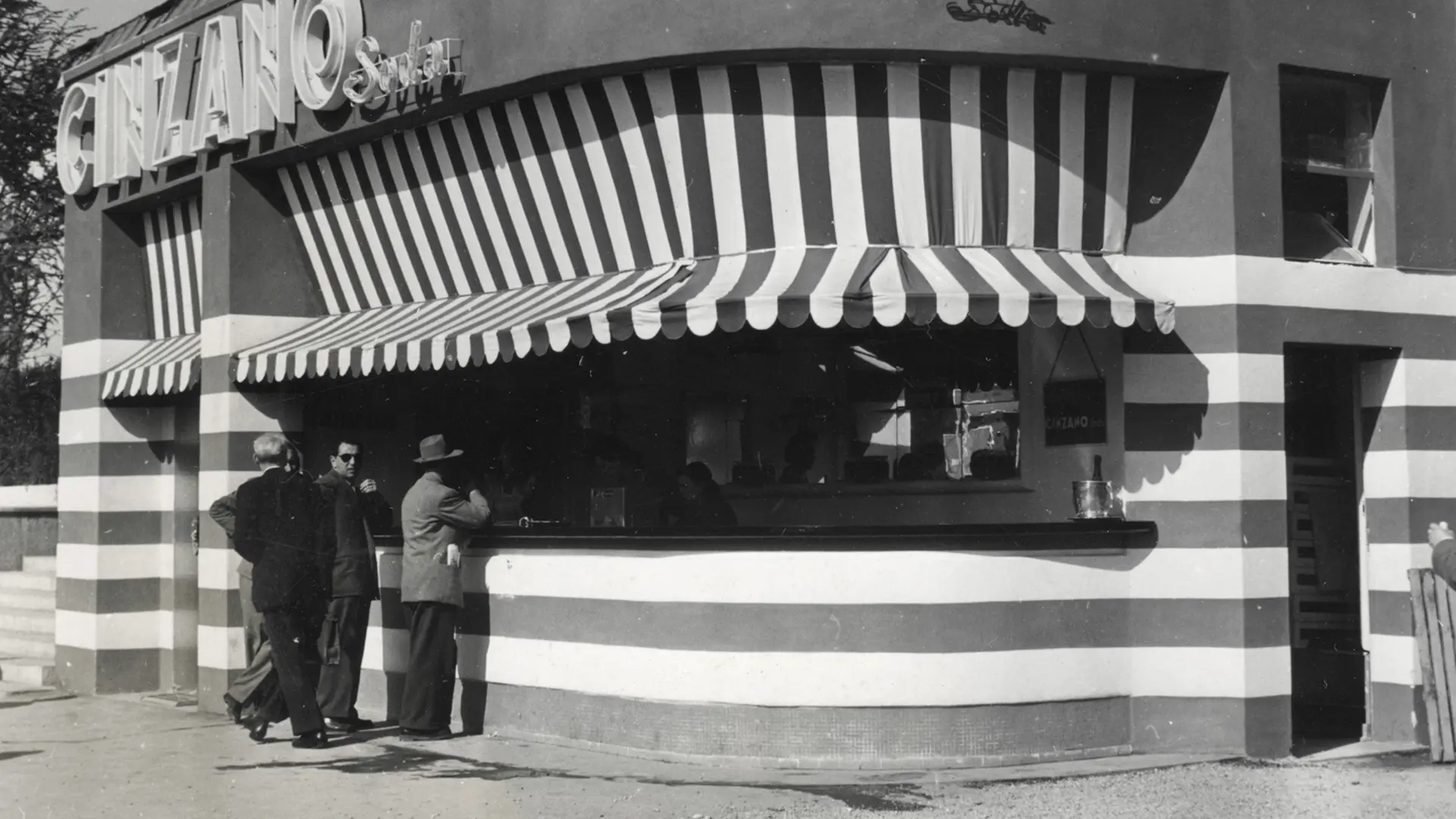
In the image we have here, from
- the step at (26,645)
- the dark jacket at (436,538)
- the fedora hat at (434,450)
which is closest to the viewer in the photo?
the dark jacket at (436,538)

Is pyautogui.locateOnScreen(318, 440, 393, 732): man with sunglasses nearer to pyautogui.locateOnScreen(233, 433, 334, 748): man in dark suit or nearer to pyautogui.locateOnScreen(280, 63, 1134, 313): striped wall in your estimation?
pyautogui.locateOnScreen(233, 433, 334, 748): man in dark suit

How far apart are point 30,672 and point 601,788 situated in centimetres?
851

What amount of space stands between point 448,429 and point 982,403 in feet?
16.0

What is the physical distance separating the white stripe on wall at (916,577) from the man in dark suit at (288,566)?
1629mm

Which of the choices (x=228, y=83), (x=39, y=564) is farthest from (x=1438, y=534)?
(x=39, y=564)

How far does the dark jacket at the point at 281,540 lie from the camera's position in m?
10.8

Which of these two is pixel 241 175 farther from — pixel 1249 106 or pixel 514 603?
pixel 1249 106

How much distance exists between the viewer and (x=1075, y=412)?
10.8 m

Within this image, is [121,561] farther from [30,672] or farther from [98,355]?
[98,355]

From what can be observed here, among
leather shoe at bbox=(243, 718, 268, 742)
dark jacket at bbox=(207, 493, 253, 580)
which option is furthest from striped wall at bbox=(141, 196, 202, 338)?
leather shoe at bbox=(243, 718, 268, 742)

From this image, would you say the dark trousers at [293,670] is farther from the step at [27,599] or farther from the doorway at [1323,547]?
the step at [27,599]

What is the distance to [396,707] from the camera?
12.2 meters

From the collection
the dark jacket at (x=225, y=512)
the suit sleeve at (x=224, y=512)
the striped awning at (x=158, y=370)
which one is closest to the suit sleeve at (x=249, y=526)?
the dark jacket at (x=225, y=512)

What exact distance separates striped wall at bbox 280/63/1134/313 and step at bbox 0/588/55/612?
8080 millimetres
